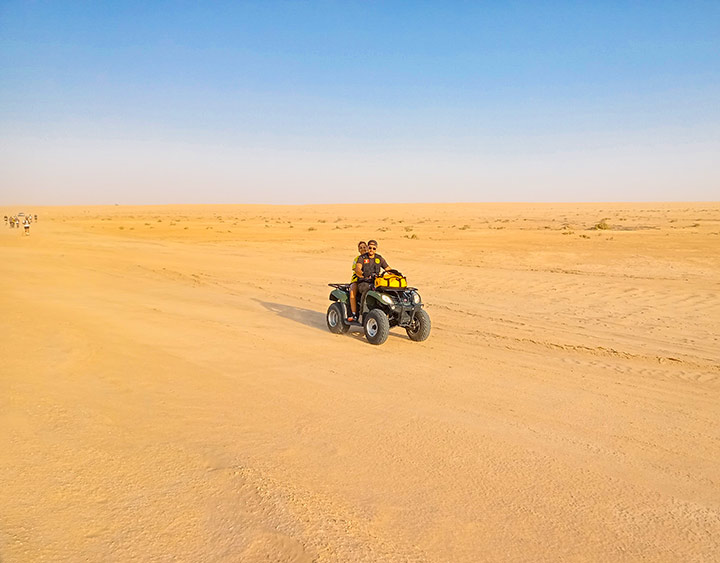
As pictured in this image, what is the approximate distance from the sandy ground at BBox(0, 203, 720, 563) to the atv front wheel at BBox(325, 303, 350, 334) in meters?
0.21

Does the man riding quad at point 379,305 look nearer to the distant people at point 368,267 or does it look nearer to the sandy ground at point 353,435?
Result: the distant people at point 368,267

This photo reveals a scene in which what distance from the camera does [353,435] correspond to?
5.54 meters

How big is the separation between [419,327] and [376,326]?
771mm

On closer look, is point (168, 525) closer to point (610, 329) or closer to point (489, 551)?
point (489, 551)

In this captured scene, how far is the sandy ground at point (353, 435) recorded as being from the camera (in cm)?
379

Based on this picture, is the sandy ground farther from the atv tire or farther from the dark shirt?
the dark shirt

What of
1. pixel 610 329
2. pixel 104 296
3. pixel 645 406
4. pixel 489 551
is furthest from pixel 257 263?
pixel 489 551

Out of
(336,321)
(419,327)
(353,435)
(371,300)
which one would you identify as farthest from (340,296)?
(353,435)

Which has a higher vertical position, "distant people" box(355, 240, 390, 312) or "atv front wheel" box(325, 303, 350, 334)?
"distant people" box(355, 240, 390, 312)

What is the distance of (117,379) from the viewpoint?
714cm

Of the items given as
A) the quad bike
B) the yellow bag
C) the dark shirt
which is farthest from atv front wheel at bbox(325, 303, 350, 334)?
the yellow bag

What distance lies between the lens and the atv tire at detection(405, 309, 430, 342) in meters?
9.91

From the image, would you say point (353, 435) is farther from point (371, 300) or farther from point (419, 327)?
point (371, 300)

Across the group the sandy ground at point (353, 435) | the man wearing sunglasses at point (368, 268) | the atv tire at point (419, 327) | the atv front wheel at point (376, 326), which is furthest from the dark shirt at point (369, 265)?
the sandy ground at point (353, 435)
